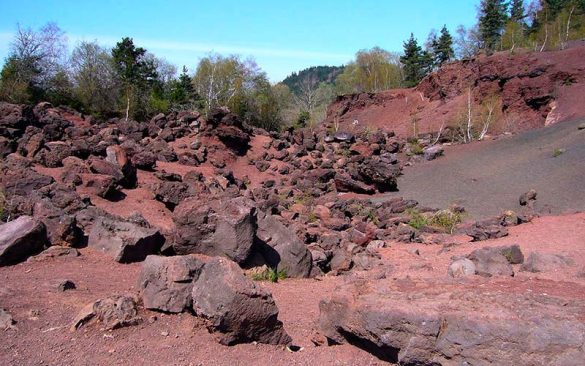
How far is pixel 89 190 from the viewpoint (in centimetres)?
1242

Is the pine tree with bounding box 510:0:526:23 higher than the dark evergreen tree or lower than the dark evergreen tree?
higher

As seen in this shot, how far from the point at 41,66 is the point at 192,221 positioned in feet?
108

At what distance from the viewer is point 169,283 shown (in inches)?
202

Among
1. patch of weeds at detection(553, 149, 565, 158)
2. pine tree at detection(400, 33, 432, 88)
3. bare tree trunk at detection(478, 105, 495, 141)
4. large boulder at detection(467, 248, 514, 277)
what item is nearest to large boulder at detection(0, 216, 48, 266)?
large boulder at detection(467, 248, 514, 277)

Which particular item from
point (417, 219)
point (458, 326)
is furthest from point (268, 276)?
point (417, 219)

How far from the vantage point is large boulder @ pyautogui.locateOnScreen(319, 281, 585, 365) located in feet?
Answer: 10.9

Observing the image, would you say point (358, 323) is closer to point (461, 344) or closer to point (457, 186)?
point (461, 344)

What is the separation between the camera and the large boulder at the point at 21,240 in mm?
6684

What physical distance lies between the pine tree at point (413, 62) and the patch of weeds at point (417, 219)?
41542mm

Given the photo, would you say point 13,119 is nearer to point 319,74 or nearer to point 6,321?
point 6,321

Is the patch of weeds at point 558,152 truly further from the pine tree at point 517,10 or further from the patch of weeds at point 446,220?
the pine tree at point 517,10

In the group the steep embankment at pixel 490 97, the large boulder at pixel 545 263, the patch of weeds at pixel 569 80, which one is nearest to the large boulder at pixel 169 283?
the large boulder at pixel 545 263

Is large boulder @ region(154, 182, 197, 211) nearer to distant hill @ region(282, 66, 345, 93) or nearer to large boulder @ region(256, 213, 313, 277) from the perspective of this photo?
large boulder @ region(256, 213, 313, 277)

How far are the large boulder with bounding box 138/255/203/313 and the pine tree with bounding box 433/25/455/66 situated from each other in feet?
180
